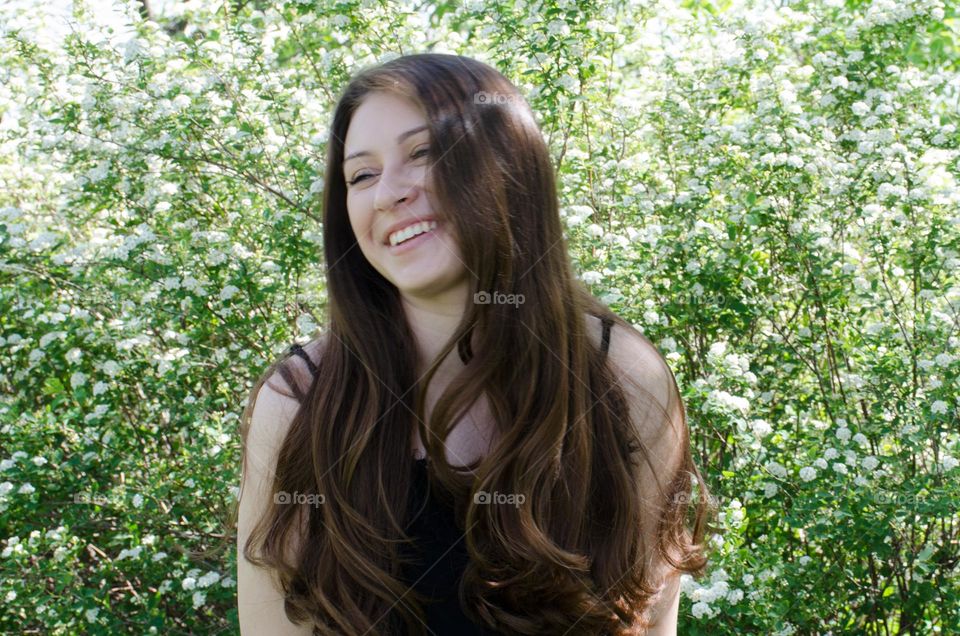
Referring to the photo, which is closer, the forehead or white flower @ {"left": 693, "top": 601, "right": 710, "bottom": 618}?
the forehead

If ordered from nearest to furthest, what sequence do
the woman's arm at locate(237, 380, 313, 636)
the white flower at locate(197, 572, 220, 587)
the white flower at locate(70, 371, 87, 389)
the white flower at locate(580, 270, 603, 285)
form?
the woman's arm at locate(237, 380, 313, 636) → the white flower at locate(580, 270, 603, 285) → the white flower at locate(197, 572, 220, 587) → the white flower at locate(70, 371, 87, 389)

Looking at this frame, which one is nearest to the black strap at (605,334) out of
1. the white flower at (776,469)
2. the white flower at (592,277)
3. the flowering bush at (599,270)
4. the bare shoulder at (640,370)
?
the bare shoulder at (640,370)

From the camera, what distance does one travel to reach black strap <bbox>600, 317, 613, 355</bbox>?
200 centimetres

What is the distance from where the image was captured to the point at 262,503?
1925mm

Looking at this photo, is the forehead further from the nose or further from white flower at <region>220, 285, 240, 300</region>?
white flower at <region>220, 285, 240, 300</region>

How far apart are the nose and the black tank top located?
0.46 metres

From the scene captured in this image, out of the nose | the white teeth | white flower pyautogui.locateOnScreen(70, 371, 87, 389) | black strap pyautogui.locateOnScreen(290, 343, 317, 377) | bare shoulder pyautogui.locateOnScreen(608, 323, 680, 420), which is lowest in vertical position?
white flower pyautogui.locateOnScreen(70, 371, 87, 389)

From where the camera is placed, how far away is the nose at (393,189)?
1.81 meters

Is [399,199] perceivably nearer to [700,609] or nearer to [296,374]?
[296,374]

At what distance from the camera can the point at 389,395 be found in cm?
190

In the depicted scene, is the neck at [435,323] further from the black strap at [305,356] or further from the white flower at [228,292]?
the white flower at [228,292]

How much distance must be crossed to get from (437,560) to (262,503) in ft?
1.09

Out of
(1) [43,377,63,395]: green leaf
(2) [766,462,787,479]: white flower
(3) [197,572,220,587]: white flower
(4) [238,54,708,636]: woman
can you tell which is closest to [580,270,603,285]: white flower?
(2) [766,462,787,479]: white flower

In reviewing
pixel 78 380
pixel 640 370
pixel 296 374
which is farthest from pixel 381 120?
pixel 78 380
